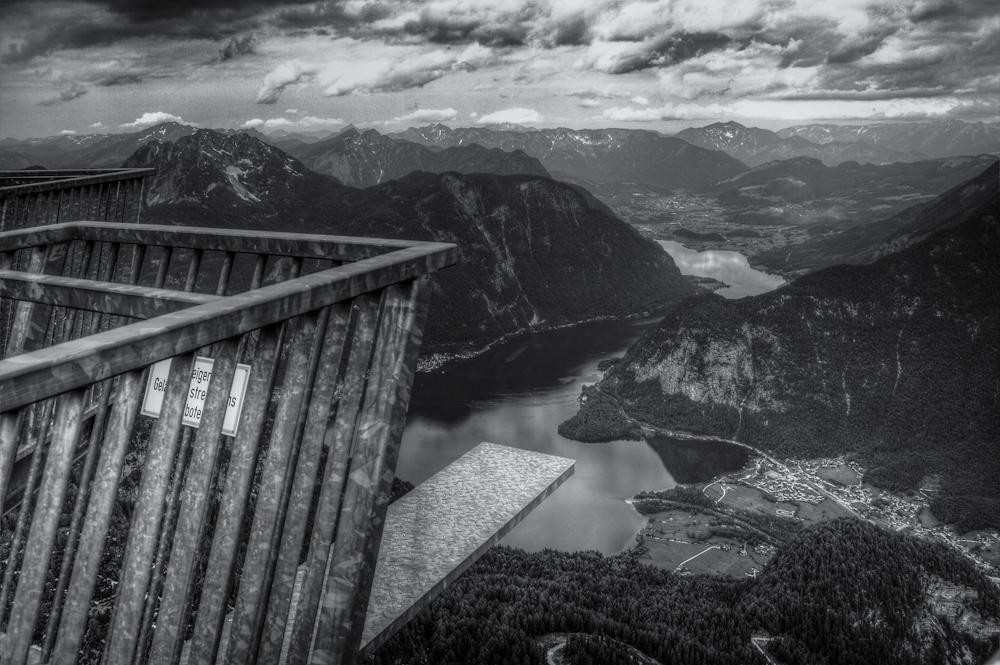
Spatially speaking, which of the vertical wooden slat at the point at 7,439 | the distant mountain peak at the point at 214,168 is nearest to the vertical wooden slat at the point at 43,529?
the vertical wooden slat at the point at 7,439

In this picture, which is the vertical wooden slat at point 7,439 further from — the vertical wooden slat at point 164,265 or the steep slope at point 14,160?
the steep slope at point 14,160

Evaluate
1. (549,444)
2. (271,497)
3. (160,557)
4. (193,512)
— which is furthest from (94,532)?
(549,444)

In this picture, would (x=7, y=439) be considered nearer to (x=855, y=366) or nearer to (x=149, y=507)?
(x=149, y=507)

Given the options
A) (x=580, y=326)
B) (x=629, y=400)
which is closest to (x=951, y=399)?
(x=629, y=400)

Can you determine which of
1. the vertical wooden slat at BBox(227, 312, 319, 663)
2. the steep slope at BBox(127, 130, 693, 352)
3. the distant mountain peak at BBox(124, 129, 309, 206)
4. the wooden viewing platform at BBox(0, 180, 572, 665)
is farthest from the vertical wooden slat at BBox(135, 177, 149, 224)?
the distant mountain peak at BBox(124, 129, 309, 206)

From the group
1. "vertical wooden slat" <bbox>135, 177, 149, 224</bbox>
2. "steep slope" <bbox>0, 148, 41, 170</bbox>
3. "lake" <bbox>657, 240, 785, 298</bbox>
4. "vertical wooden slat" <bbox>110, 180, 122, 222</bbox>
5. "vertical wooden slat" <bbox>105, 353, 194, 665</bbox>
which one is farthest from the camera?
"steep slope" <bbox>0, 148, 41, 170</bbox>

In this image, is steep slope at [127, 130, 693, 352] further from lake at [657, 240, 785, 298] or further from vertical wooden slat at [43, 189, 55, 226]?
vertical wooden slat at [43, 189, 55, 226]
